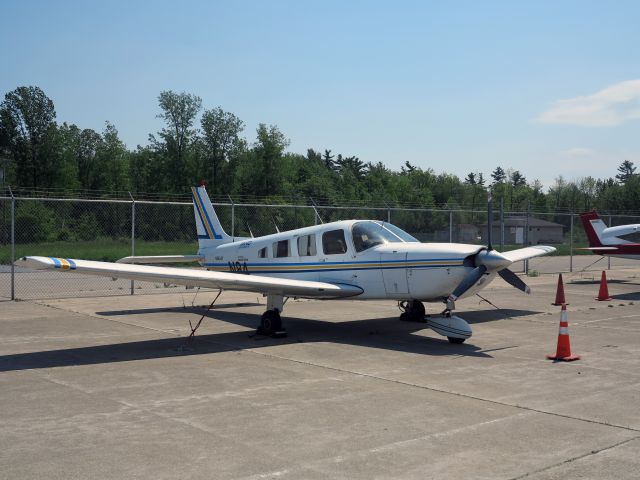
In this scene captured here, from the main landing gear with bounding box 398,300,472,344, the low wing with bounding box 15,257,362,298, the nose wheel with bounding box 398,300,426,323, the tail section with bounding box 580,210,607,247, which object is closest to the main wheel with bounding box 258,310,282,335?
the low wing with bounding box 15,257,362,298

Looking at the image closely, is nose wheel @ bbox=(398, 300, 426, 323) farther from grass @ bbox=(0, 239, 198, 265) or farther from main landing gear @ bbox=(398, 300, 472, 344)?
grass @ bbox=(0, 239, 198, 265)

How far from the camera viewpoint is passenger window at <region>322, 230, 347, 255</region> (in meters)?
12.6

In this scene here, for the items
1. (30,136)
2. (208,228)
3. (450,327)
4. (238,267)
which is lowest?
(450,327)

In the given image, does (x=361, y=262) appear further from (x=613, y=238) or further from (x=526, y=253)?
(x=613, y=238)

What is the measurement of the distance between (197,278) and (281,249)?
10.2 feet

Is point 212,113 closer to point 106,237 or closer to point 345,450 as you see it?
point 106,237

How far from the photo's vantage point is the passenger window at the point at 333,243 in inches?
497

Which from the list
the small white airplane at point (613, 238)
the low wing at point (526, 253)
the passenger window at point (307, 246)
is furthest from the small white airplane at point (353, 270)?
the small white airplane at point (613, 238)

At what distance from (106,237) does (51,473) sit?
77.7 ft

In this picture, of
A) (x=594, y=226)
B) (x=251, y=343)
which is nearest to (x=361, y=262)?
(x=251, y=343)

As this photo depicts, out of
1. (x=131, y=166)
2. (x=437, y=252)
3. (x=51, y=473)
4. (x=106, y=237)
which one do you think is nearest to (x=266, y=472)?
(x=51, y=473)

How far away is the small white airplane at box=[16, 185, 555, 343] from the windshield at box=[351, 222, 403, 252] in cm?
2

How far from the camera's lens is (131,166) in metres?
77.8

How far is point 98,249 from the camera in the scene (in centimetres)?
2508
